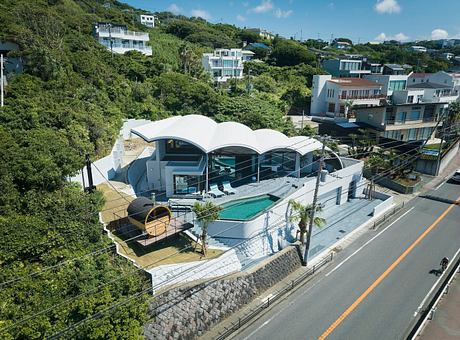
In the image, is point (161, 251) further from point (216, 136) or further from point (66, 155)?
point (216, 136)

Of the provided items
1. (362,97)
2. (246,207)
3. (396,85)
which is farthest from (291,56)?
(246,207)

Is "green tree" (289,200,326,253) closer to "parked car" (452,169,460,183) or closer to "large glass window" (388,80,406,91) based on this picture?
"parked car" (452,169,460,183)

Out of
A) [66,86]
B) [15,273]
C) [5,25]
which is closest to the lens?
[15,273]

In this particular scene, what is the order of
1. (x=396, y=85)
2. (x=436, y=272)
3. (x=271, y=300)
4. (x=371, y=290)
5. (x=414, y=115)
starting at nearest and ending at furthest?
(x=271, y=300) < (x=371, y=290) < (x=436, y=272) < (x=414, y=115) < (x=396, y=85)

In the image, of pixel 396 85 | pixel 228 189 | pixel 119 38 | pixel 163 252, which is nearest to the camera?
pixel 163 252

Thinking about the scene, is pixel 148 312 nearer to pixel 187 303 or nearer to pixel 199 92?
pixel 187 303

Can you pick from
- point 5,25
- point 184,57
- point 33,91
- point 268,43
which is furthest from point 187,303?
point 268,43
